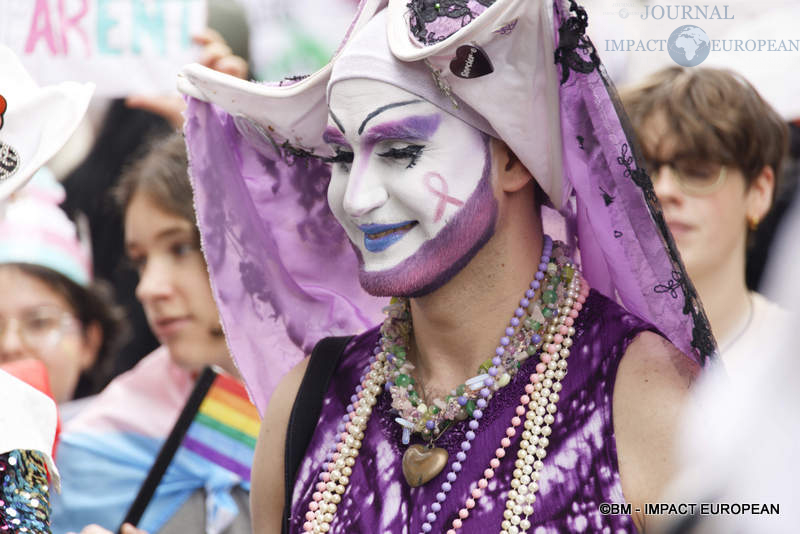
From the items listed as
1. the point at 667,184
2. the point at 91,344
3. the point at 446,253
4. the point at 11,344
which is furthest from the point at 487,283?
the point at 91,344

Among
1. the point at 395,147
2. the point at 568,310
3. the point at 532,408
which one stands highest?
the point at 395,147

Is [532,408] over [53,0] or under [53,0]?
under

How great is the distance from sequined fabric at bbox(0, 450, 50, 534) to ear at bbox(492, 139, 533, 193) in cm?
99

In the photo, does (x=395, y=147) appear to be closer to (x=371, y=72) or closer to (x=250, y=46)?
(x=371, y=72)

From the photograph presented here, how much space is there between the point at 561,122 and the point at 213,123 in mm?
796

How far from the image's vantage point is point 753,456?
934mm

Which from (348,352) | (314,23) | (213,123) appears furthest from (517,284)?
(314,23)

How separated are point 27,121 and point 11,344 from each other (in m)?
1.83

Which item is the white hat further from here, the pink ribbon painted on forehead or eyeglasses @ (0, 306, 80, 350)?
eyeglasses @ (0, 306, 80, 350)

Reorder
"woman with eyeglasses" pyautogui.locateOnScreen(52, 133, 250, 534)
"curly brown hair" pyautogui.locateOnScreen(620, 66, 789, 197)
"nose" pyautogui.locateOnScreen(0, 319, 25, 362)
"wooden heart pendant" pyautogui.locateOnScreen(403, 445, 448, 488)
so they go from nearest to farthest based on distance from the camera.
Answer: "wooden heart pendant" pyautogui.locateOnScreen(403, 445, 448, 488) → "curly brown hair" pyautogui.locateOnScreen(620, 66, 789, 197) → "woman with eyeglasses" pyautogui.locateOnScreen(52, 133, 250, 534) → "nose" pyautogui.locateOnScreen(0, 319, 25, 362)

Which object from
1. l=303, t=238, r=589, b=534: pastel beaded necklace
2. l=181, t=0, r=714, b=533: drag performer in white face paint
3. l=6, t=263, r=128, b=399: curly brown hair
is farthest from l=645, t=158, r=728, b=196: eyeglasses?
l=6, t=263, r=128, b=399: curly brown hair

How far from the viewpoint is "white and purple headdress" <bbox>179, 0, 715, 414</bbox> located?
1824 mm

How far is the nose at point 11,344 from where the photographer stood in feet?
12.2

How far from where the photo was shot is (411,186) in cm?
185
